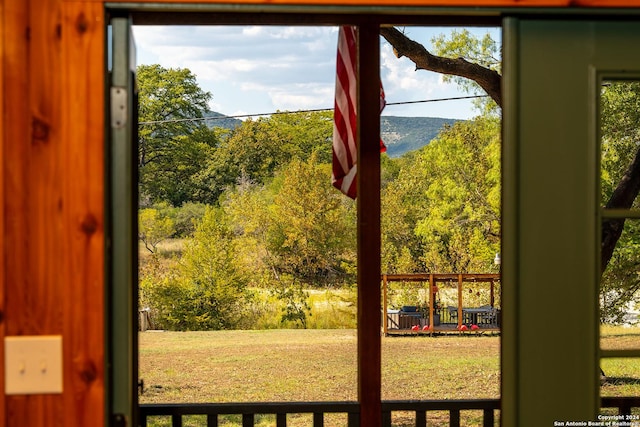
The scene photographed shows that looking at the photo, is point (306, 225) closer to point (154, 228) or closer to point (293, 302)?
point (293, 302)

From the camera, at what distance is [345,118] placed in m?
2.96

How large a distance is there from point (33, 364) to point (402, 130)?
1433 cm

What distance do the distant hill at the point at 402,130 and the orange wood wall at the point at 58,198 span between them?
13728 mm

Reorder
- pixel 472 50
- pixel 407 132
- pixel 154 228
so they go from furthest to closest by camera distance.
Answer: pixel 407 132 < pixel 154 228 < pixel 472 50

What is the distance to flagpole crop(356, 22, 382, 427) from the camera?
200 centimetres

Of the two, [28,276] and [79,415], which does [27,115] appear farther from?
[79,415]

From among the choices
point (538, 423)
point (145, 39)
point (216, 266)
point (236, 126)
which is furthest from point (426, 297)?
point (538, 423)

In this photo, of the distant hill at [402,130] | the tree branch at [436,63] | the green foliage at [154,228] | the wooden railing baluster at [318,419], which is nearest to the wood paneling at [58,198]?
the wooden railing baluster at [318,419]

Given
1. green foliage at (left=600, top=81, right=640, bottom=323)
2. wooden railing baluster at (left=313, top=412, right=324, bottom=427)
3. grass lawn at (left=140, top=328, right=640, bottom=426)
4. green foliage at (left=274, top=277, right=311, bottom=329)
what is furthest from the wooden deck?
wooden railing baluster at (left=313, top=412, right=324, bottom=427)

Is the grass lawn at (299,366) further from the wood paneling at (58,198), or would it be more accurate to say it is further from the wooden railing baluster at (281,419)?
the wood paneling at (58,198)

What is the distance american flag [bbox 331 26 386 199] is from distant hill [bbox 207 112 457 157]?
11605 mm

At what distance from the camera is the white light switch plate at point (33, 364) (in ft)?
3.14

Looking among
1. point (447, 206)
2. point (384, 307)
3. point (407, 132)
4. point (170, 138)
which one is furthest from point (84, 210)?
point (407, 132)

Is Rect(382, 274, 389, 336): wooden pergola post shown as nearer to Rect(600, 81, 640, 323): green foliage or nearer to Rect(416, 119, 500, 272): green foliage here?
Rect(416, 119, 500, 272): green foliage
